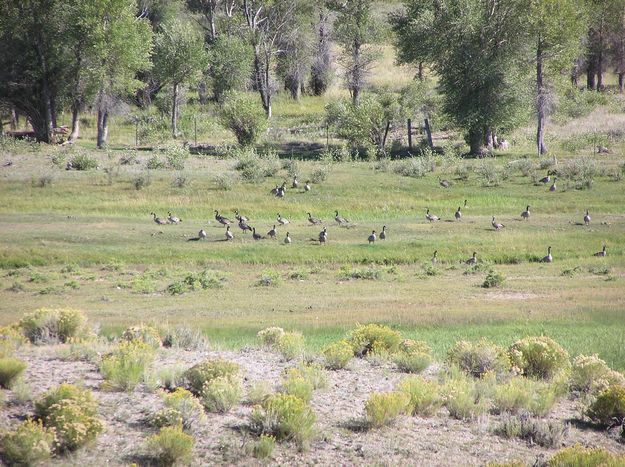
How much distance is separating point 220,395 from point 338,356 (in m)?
4.01

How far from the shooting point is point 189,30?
266 ft

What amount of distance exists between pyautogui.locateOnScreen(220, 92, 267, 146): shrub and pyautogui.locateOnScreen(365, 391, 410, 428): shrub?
57049mm

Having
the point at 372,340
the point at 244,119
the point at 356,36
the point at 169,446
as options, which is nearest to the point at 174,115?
the point at 244,119

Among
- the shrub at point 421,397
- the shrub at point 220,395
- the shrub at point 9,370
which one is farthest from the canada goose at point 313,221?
the shrub at point 9,370

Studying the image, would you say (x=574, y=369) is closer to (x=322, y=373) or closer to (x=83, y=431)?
(x=322, y=373)

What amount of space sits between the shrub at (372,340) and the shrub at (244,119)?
171ft

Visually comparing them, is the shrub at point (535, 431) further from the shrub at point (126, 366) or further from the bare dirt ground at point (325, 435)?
the shrub at point (126, 366)

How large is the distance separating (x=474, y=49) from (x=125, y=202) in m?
37.1

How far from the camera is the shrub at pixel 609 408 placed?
49.0 ft

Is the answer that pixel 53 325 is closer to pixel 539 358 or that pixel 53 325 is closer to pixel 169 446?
pixel 169 446

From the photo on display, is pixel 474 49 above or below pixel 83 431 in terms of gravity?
above

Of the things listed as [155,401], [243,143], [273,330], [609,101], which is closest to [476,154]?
[243,143]

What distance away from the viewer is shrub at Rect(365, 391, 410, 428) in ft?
45.6

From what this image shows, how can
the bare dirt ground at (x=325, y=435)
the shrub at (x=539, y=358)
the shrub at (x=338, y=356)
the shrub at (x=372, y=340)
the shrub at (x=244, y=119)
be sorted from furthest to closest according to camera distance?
the shrub at (x=244, y=119)
the shrub at (x=372, y=340)
the shrub at (x=539, y=358)
the shrub at (x=338, y=356)
the bare dirt ground at (x=325, y=435)
